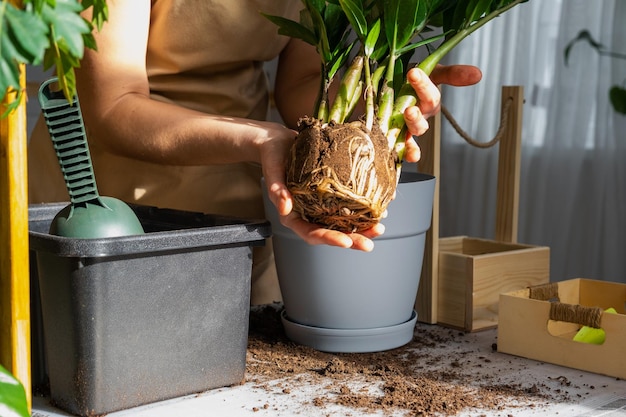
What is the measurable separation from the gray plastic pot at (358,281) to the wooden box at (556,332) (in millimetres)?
142

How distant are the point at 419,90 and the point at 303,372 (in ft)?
1.22

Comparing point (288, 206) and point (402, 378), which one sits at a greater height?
point (288, 206)

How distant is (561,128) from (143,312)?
2261mm

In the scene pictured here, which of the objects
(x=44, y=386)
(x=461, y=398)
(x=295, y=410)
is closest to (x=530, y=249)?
(x=461, y=398)

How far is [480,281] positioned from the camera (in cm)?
125

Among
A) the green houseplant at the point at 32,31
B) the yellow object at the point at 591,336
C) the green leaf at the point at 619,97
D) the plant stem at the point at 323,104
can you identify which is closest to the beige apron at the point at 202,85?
the plant stem at the point at 323,104

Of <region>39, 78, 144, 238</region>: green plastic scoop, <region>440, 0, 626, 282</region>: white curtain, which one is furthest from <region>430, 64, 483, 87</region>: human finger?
<region>440, 0, 626, 282</region>: white curtain

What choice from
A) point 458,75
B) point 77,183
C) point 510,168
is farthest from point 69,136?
point 510,168

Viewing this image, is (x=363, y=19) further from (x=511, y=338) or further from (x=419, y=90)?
(x=511, y=338)

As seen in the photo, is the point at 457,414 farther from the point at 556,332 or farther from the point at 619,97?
the point at 619,97

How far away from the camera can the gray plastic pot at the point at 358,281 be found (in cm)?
107

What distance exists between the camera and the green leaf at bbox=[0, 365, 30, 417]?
508mm

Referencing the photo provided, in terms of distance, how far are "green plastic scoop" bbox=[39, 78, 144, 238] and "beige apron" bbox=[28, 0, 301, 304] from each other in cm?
44

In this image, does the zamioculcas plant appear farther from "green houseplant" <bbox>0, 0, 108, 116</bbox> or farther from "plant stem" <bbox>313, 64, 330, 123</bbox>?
"green houseplant" <bbox>0, 0, 108, 116</bbox>
